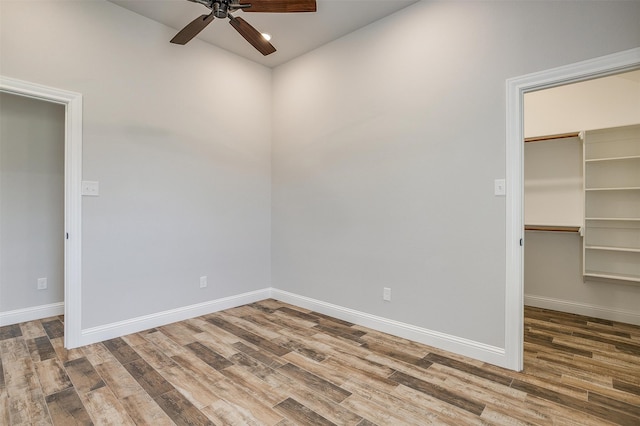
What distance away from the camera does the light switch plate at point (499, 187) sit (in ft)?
7.63

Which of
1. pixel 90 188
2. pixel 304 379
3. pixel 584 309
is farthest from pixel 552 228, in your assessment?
pixel 90 188

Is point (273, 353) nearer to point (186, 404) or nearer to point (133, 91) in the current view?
point (186, 404)

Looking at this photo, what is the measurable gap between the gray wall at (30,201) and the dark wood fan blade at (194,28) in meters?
1.89

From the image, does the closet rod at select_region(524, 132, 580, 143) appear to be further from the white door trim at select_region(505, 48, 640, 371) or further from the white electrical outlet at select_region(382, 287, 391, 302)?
the white electrical outlet at select_region(382, 287, 391, 302)

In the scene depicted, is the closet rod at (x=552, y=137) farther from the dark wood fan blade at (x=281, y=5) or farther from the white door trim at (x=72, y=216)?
the white door trim at (x=72, y=216)

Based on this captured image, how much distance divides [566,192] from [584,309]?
131 cm

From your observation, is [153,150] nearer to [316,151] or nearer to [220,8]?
[220,8]

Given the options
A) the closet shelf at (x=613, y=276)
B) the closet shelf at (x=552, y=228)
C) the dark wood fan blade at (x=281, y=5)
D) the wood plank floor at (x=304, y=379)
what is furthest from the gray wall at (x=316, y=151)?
the closet shelf at (x=613, y=276)

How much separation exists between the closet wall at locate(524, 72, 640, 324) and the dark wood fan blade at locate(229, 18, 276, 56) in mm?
3244

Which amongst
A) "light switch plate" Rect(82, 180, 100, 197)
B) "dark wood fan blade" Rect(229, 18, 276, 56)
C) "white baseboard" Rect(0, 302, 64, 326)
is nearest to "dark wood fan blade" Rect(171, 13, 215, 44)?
"dark wood fan blade" Rect(229, 18, 276, 56)

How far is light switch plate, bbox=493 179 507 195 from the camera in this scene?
7.63 feet

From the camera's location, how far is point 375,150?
10.1 feet

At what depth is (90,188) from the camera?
8.87 ft

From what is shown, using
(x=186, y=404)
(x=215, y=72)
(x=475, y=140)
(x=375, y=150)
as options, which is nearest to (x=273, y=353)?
(x=186, y=404)
